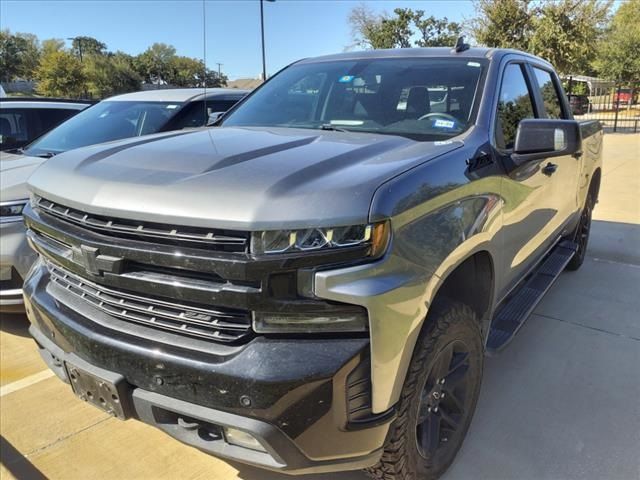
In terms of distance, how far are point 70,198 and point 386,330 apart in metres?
1.31

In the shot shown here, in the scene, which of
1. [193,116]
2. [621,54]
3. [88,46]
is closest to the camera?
[193,116]

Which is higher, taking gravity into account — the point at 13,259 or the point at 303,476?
the point at 13,259

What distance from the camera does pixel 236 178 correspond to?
181cm

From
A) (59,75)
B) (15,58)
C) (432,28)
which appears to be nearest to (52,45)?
(15,58)

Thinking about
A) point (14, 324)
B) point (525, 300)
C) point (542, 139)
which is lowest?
point (14, 324)

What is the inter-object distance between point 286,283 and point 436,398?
0.98 meters

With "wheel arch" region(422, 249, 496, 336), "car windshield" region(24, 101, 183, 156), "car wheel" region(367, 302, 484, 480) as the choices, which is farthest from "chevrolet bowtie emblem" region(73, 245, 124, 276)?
"car windshield" region(24, 101, 183, 156)

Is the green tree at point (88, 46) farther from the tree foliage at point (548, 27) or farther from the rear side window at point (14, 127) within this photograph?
the rear side window at point (14, 127)

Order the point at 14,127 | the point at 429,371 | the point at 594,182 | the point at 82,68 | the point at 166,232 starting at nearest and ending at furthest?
the point at 166,232 < the point at 429,371 < the point at 594,182 < the point at 14,127 < the point at 82,68

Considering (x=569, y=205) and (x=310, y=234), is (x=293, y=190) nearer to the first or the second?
(x=310, y=234)

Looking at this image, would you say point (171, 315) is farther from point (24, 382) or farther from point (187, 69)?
point (187, 69)

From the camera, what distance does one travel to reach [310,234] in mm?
1671

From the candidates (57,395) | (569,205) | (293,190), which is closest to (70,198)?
(293,190)

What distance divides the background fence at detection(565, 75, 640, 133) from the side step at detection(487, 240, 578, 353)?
1823 cm
